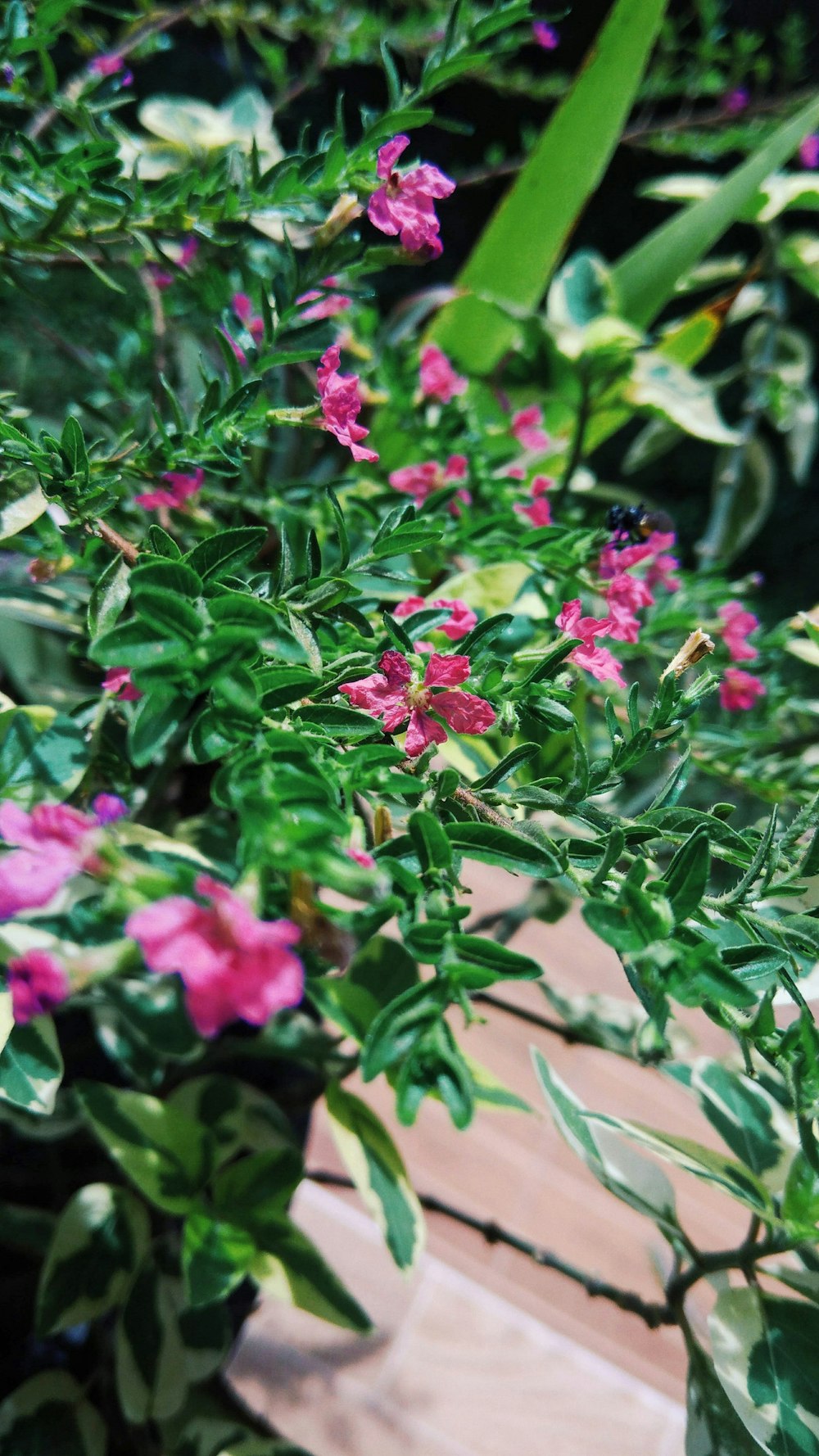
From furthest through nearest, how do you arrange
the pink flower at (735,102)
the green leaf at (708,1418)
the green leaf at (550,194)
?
1. the pink flower at (735,102)
2. the green leaf at (550,194)
3. the green leaf at (708,1418)

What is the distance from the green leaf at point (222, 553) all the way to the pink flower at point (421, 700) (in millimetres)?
46

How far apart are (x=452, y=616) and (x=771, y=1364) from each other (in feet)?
1.10

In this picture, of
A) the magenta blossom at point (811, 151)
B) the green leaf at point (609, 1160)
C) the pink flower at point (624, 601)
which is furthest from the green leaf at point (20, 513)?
the magenta blossom at point (811, 151)

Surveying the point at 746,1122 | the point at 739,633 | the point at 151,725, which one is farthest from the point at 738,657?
the point at 151,725

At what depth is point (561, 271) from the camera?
2.26ft

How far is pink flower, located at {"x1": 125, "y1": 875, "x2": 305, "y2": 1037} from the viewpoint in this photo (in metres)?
0.16

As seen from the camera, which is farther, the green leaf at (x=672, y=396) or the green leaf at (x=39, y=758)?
the green leaf at (x=672, y=396)

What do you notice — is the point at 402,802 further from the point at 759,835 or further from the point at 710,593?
the point at 710,593

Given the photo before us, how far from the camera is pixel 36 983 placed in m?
Result: 0.20

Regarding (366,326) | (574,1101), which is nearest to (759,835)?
(574,1101)

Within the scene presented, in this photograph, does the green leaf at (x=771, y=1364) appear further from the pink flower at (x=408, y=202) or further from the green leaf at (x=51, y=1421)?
the pink flower at (x=408, y=202)

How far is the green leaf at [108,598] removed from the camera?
26cm

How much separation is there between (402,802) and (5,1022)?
0.61 ft

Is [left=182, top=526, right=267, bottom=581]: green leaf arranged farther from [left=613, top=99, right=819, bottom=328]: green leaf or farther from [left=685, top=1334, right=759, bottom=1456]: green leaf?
[left=613, top=99, right=819, bottom=328]: green leaf
